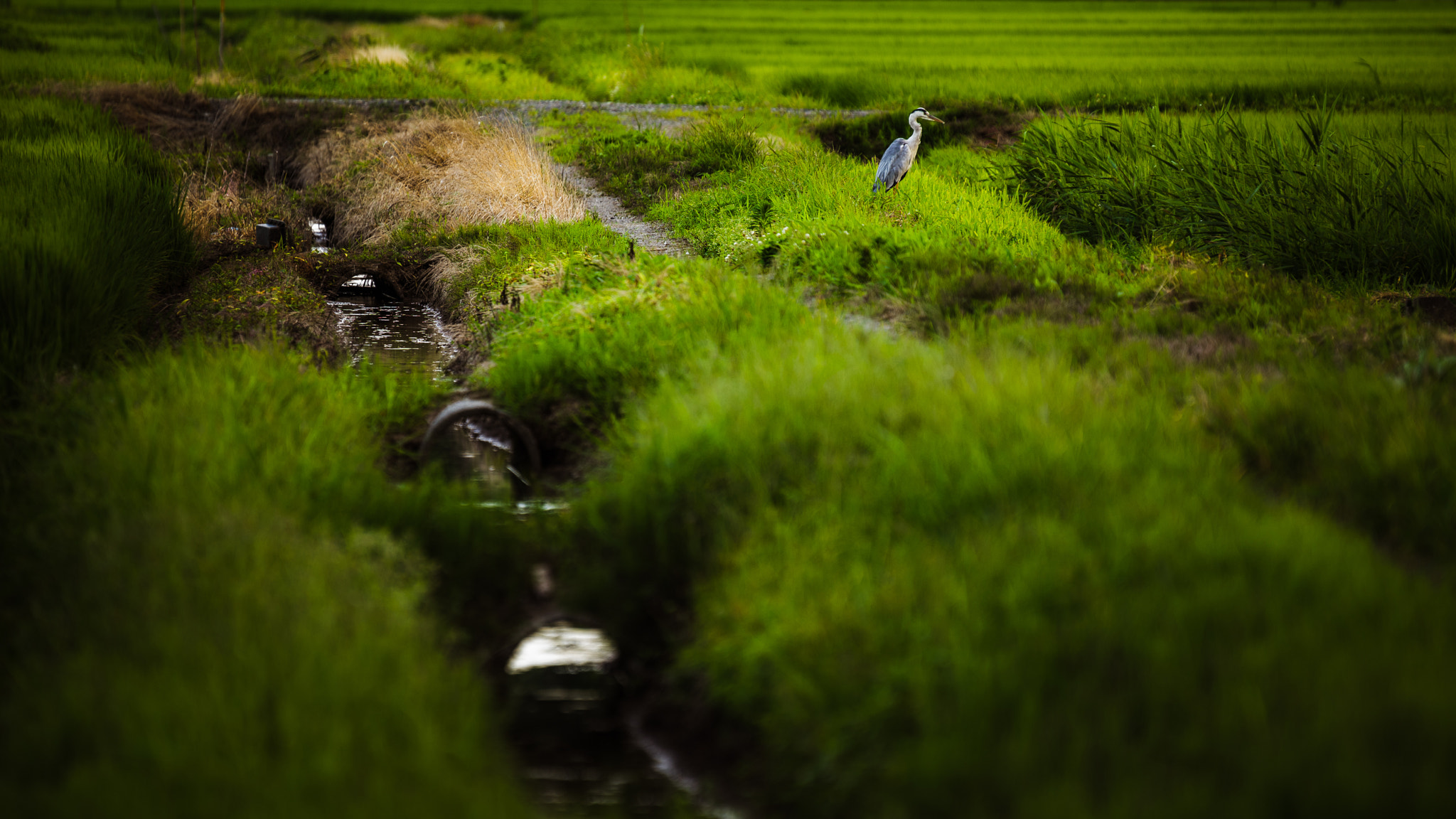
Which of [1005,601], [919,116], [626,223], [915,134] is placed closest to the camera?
[1005,601]

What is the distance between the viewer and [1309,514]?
3381 mm

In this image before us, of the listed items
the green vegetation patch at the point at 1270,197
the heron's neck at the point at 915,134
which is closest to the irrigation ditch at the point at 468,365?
the heron's neck at the point at 915,134

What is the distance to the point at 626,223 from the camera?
9.19 meters

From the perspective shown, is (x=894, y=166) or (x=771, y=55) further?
(x=771, y=55)

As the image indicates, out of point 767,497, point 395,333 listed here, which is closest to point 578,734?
point 767,497

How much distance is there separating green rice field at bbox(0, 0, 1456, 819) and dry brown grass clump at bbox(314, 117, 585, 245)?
21cm

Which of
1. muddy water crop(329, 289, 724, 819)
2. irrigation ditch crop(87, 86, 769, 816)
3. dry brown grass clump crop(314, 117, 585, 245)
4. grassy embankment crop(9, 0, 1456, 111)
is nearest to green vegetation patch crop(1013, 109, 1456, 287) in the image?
grassy embankment crop(9, 0, 1456, 111)

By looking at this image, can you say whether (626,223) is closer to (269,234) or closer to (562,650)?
(269,234)

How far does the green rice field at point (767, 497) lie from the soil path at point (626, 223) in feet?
0.31

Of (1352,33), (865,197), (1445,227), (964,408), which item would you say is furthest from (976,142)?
(1352,33)

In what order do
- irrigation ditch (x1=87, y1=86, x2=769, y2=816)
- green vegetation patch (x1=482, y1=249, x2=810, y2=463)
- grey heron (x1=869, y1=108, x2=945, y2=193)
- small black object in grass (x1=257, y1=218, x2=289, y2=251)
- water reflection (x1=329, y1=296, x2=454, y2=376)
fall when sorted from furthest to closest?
small black object in grass (x1=257, y1=218, x2=289, y2=251) < grey heron (x1=869, y1=108, x2=945, y2=193) < water reflection (x1=329, y1=296, x2=454, y2=376) < green vegetation patch (x1=482, y1=249, x2=810, y2=463) < irrigation ditch (x1=87, y1=86, x2=769, y2=816)

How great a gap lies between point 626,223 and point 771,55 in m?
13.7

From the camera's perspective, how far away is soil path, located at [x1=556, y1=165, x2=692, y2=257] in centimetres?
813

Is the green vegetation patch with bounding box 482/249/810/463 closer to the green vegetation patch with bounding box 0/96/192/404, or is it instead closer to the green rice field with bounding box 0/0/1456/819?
the green rice field with bounding box 0/0/1456/819
